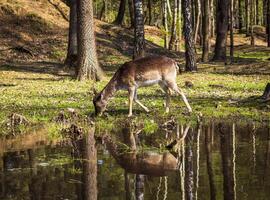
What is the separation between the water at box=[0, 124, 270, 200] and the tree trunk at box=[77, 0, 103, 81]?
14648 mm

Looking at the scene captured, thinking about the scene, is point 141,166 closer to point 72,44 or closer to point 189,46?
point 189,46

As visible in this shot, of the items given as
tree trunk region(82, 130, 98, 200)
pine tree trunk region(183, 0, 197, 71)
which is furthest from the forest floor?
tree trunk region(82, 130, 98, 200)

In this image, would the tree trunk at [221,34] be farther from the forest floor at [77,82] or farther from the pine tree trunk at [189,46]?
the pine tree trunk at [189,46]

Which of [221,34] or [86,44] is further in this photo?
[221,34]

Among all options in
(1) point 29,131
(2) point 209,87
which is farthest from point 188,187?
(2) point 209,87

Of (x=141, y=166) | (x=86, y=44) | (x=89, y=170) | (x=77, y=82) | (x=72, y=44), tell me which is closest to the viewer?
(x=89, y=170)

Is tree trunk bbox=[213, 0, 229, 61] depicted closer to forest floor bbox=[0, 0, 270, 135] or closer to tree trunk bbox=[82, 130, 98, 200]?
forest floor bbox=[0, 0, 270, 135]

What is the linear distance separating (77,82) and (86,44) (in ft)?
6.47

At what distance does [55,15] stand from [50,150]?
124 feet

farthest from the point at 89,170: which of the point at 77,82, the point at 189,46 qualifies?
the point at 189,46

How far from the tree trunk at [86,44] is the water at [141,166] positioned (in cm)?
1465

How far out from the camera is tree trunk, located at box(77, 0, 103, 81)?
2855 centimetres

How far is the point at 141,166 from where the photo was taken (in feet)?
33.8

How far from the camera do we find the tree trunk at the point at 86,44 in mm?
28547
